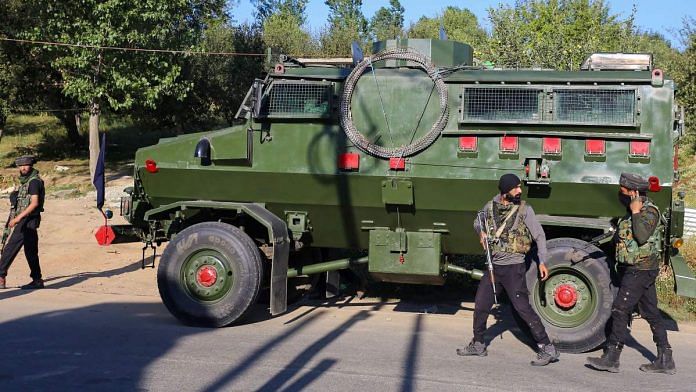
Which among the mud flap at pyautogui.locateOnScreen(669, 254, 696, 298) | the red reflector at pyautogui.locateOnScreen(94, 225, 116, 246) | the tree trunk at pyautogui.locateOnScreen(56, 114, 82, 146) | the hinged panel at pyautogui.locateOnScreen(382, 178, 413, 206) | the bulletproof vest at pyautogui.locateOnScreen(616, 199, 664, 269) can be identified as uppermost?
the tree trunk at pyautogui.locateOnScreen(56, 114, 82, 146)

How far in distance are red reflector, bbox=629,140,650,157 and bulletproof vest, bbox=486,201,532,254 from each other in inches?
54.1

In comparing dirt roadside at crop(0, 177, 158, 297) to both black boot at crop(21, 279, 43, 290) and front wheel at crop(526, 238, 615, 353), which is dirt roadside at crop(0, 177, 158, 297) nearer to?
black boot at crop(21, 279, 43, 290)

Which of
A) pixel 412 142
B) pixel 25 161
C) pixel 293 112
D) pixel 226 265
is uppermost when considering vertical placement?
pixel 293 112

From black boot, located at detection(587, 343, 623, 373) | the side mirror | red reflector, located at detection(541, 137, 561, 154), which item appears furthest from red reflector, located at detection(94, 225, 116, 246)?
black boot, located at detection(587, 343, 623, 373)

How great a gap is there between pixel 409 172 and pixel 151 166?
108 inches

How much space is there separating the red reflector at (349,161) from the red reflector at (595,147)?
2.23 m

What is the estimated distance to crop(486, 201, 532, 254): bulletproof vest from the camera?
271 inches

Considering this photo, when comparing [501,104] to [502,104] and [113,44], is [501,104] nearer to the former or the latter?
[502,104]

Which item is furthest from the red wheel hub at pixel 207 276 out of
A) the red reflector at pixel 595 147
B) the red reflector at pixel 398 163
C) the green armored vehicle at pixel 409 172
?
the red reflector at pixel 595 147

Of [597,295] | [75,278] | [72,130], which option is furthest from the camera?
[72,130]

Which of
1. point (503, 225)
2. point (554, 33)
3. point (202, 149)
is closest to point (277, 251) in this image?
point (202, 149)

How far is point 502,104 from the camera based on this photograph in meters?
7.86

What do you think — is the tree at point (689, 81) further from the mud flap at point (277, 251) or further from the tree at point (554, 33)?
the mud flap at point (277, 251)

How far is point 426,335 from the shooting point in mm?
7926
